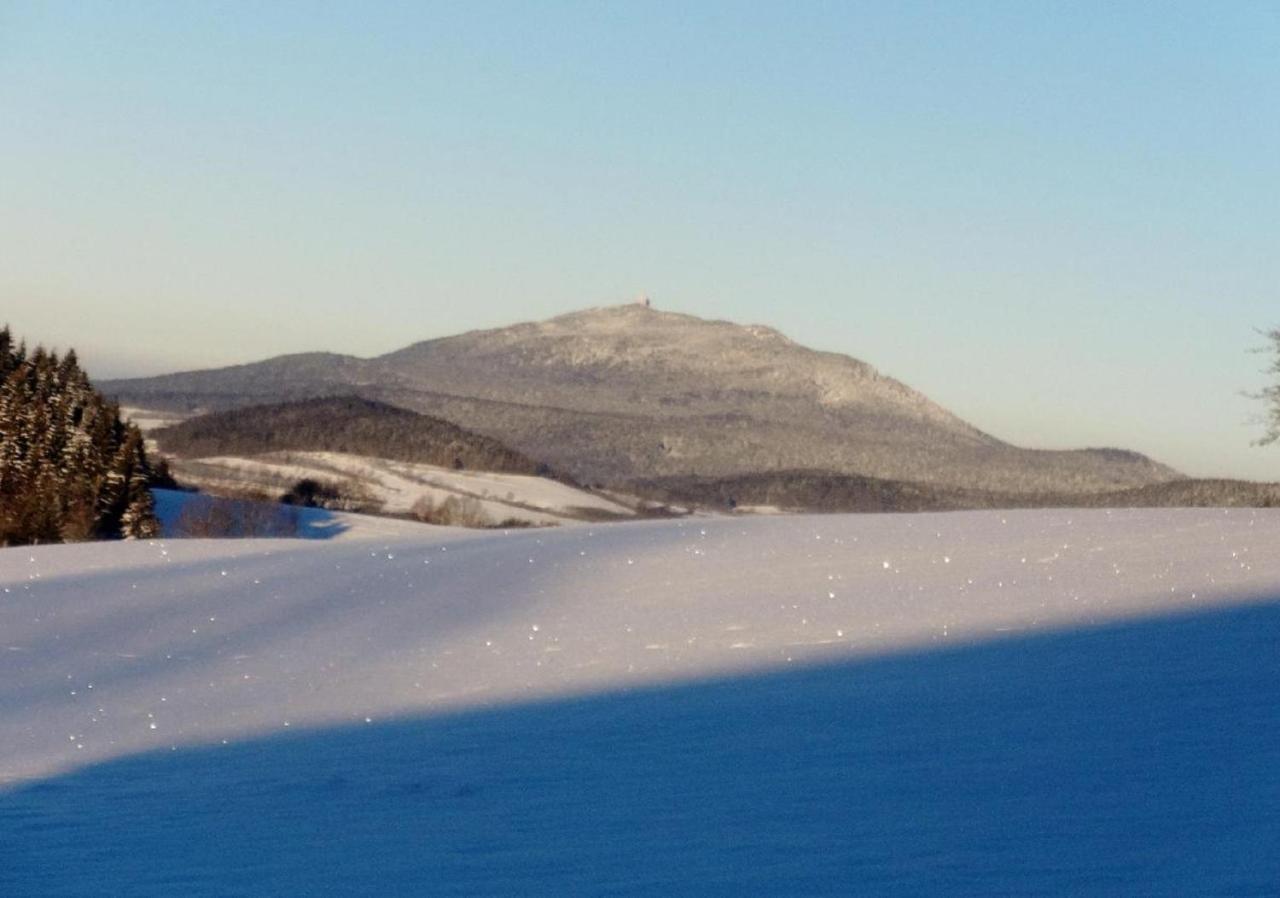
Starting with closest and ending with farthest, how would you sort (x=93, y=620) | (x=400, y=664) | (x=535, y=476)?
(x=400, y=664) → (x=93, y=620) → (x=535, y=476)

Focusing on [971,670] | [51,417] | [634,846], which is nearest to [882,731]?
[971,670]

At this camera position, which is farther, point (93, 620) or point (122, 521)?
point (122, 521)

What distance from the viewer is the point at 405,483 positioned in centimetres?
8650

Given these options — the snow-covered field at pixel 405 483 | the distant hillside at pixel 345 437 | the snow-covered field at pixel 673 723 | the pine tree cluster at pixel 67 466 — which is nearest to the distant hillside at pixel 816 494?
the distant hillside at pixel 345 437

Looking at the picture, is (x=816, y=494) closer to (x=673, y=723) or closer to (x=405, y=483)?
(x=405, y=483)

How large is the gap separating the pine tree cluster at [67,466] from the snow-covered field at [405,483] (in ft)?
95.0

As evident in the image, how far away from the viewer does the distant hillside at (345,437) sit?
4186 inches

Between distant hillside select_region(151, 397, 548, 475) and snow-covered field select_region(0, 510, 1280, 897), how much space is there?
292 feet

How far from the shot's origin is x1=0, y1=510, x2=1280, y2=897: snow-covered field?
6355mm

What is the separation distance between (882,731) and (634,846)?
1.91 meters

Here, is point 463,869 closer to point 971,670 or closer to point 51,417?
point 971,670

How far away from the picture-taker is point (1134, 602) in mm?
10906

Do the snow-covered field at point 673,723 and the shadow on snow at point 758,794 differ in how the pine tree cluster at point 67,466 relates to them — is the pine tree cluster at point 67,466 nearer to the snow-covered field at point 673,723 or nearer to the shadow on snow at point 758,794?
the snow-covered field at point 673,723

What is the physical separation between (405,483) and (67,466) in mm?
46111
